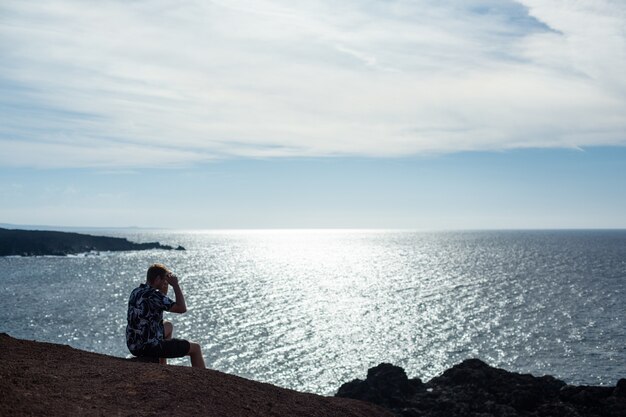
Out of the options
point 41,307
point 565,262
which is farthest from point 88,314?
point 565,262

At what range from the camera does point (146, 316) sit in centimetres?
1122

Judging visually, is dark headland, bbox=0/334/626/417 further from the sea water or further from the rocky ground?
the sea water

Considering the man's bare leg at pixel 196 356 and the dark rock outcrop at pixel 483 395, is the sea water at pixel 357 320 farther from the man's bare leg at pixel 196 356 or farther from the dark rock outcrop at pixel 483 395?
the man's bare leg at pixel 196 356

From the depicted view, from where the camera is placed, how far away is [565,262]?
14688 cm

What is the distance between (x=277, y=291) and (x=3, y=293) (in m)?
42.9

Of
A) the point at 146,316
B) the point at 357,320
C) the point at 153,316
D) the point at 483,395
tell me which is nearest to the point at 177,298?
the point at 153,316

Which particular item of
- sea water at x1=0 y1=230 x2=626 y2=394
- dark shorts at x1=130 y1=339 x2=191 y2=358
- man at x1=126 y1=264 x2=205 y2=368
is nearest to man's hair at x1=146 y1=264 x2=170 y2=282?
man at x1=126 y1=264 x2=205 y2=368

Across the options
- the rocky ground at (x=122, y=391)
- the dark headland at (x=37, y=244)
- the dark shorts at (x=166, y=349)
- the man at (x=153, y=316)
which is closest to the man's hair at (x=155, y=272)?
the man at (x=153, y=316)

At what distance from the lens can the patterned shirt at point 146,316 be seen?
437 inches

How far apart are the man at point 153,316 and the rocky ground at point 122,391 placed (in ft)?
1.40

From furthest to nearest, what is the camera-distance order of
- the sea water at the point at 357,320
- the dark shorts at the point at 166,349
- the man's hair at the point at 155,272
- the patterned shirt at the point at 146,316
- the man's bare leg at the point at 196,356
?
the sea water at the point at 357,320
the man's bare leg at the point at 196,356
the dark shorts at the point at 166,349
the man's hair at the point at 155,272
the patterned shirt at the point at 146,316

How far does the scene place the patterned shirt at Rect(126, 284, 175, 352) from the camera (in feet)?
36.4

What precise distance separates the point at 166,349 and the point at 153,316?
0.77m

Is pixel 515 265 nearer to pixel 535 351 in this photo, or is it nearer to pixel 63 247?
pixel 535 351
